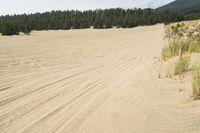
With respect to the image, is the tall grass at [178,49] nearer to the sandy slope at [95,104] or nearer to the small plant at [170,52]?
the small plant at [170,52]

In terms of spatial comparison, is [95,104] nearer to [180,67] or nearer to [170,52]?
[180,67]

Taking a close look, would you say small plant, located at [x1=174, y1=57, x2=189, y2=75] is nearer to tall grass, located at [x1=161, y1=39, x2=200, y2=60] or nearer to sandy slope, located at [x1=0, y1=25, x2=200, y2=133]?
sandy slope, located at [x1=0, y1=25, x2=200, y2=133]

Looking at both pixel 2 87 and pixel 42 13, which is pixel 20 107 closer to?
pixel 2 87

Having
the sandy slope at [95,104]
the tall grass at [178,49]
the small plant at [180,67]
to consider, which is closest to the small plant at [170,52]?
the tall grass at [178,49]

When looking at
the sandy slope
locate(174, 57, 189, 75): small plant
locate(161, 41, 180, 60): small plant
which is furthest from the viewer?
locate(161, 41, 180, 60): small plant

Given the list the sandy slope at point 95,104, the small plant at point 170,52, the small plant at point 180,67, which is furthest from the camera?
the small plant at point 170,52

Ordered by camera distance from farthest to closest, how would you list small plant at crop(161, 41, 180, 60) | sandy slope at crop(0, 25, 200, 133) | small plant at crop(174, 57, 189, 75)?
small plant at crop(161, 41, 180, 60)
small plant at crop(174, 57, 189, 75)
sandy slope at crop(0, 25, 200, 133)

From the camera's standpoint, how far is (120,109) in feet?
22.1

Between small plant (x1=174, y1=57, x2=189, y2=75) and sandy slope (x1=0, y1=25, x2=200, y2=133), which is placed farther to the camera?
small plant (x1=174, y1=57, x2=189, y2=75)

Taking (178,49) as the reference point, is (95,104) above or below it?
below

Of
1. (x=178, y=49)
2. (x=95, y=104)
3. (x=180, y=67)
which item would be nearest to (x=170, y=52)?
(x=178, y=49)

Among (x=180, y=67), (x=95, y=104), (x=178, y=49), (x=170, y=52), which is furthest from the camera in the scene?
(x=178, y=49)

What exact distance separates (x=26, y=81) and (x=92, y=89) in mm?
2093

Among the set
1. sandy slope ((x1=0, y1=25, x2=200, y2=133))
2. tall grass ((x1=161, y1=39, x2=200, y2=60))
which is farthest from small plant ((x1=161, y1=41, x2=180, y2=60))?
sandy slope ((x1=0, y1=25, x2=200, y2=133))
